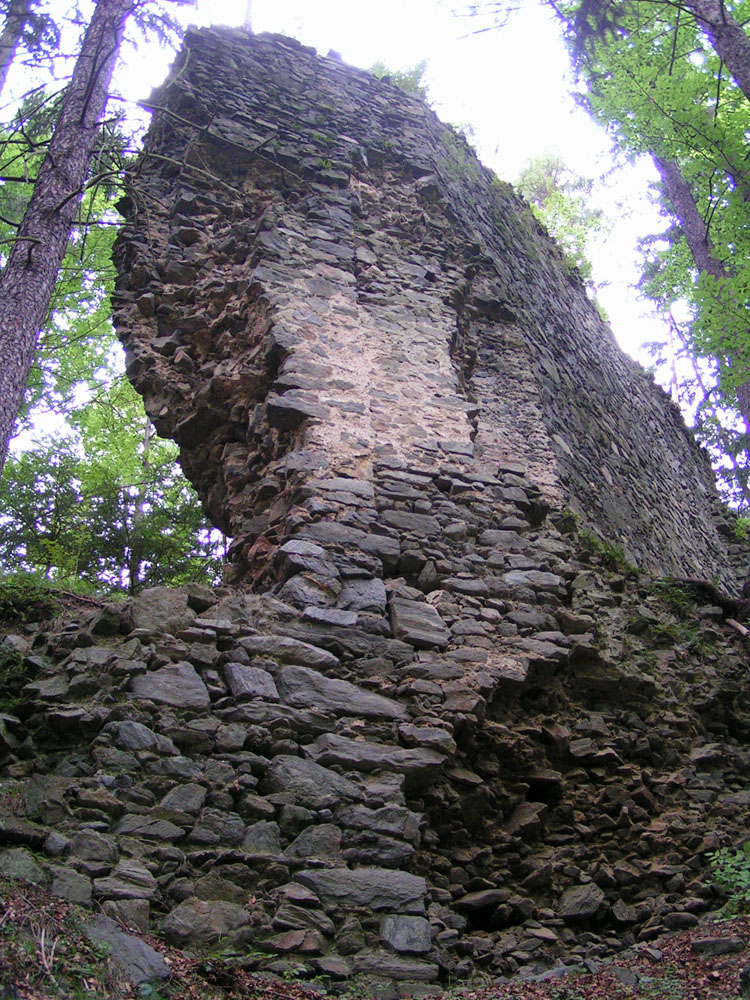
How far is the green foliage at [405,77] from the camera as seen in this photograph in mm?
10961

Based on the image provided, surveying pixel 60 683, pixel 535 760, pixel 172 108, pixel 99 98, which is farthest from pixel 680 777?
pixel 172 108

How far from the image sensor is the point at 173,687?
4.76 metres

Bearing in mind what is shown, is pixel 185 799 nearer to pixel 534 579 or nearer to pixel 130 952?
pixel 130 952

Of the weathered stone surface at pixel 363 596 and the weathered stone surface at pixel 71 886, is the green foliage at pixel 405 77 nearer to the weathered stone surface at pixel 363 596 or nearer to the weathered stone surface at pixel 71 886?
the weathered stone surface at pixel 363 596

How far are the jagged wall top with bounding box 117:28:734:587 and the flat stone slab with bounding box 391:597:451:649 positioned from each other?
973 millimetres

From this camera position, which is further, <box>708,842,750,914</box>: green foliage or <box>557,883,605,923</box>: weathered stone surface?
<box>557,883,605,923</box>: weathered stone surface

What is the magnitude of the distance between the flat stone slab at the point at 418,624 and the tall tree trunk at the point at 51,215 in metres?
2.66

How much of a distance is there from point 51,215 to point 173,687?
12.9 ft

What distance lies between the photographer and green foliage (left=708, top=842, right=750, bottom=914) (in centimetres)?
497

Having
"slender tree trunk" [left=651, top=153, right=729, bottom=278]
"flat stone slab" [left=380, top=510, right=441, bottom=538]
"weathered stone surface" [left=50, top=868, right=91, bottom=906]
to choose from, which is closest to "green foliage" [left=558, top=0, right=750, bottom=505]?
"slender tree trunk" [left=651, top=153, right=729, bottom=278]

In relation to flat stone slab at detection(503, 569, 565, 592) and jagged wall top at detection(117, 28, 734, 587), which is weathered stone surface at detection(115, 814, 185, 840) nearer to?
jagged wall top at detection(117, 28, 734, 587)

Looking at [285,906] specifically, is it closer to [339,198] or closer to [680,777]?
[680,777]

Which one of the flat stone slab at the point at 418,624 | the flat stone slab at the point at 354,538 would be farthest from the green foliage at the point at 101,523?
the flat stone slab at the point at 418,624

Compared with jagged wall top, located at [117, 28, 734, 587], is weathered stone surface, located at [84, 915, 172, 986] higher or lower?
lower
